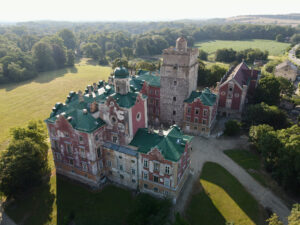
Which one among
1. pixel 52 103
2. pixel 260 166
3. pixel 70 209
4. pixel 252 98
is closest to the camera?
pixel 70 209

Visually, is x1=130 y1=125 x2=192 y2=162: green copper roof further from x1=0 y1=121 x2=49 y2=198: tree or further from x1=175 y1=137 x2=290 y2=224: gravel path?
x1=0 y1=121 x2=49 y2=198: tree

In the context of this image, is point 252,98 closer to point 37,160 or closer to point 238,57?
point 37,160

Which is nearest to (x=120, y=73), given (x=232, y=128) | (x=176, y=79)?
(x=176, y=79)

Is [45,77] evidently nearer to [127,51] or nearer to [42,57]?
[42,57]

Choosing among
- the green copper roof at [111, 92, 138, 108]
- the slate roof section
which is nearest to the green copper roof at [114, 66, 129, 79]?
the green copper roof at [111, 92, 138, 108]

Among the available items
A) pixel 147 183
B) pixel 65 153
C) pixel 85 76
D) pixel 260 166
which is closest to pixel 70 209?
pixel 65 153

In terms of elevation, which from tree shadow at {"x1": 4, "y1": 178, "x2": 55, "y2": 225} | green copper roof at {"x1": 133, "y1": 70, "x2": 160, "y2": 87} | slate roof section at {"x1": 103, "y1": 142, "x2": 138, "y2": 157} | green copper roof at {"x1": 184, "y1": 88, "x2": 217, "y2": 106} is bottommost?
tree shadow at {"x1": 4, "y1": 178, "x2": 55, "y2": 225}
